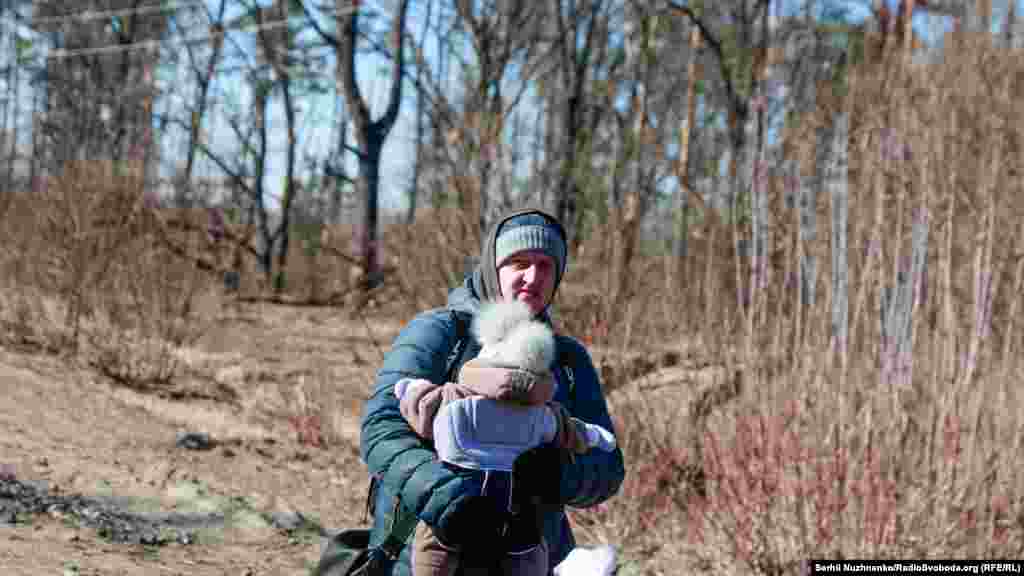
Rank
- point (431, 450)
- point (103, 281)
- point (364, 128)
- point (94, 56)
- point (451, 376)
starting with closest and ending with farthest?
point (431, 450)
point (451, 376)
point (103, 281)
point (364, 128)
point (94, 56)

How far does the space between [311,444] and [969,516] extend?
396 cm

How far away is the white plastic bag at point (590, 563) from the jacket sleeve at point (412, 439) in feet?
0.83

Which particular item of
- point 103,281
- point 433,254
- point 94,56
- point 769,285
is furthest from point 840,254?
point 94,56

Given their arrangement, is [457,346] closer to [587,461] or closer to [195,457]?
[587,461]

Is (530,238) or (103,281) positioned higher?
Result: (530,238)

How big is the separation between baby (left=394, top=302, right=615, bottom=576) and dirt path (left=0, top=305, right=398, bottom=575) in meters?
1.89

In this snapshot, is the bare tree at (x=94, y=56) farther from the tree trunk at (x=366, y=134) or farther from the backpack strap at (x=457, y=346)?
the backpack strap at (x=457, y=346)

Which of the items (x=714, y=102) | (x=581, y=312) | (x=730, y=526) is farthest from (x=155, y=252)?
(x=714, y=102)

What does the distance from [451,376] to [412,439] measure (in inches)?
6.7

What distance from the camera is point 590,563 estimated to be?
1.78 m

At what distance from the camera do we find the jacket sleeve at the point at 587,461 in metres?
1.88

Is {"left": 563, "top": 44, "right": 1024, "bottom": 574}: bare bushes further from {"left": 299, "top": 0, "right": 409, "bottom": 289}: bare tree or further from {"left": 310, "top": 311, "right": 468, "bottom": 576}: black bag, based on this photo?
{"left": 299, "top": 0, "right": 409, "bottom": 289}: bare tree

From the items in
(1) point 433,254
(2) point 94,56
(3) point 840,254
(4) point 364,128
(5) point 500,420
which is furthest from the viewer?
(2) point 94,56

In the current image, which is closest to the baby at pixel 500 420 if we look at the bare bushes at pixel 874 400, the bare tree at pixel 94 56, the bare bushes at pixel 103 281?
the bare bushes at pixel 874 400
